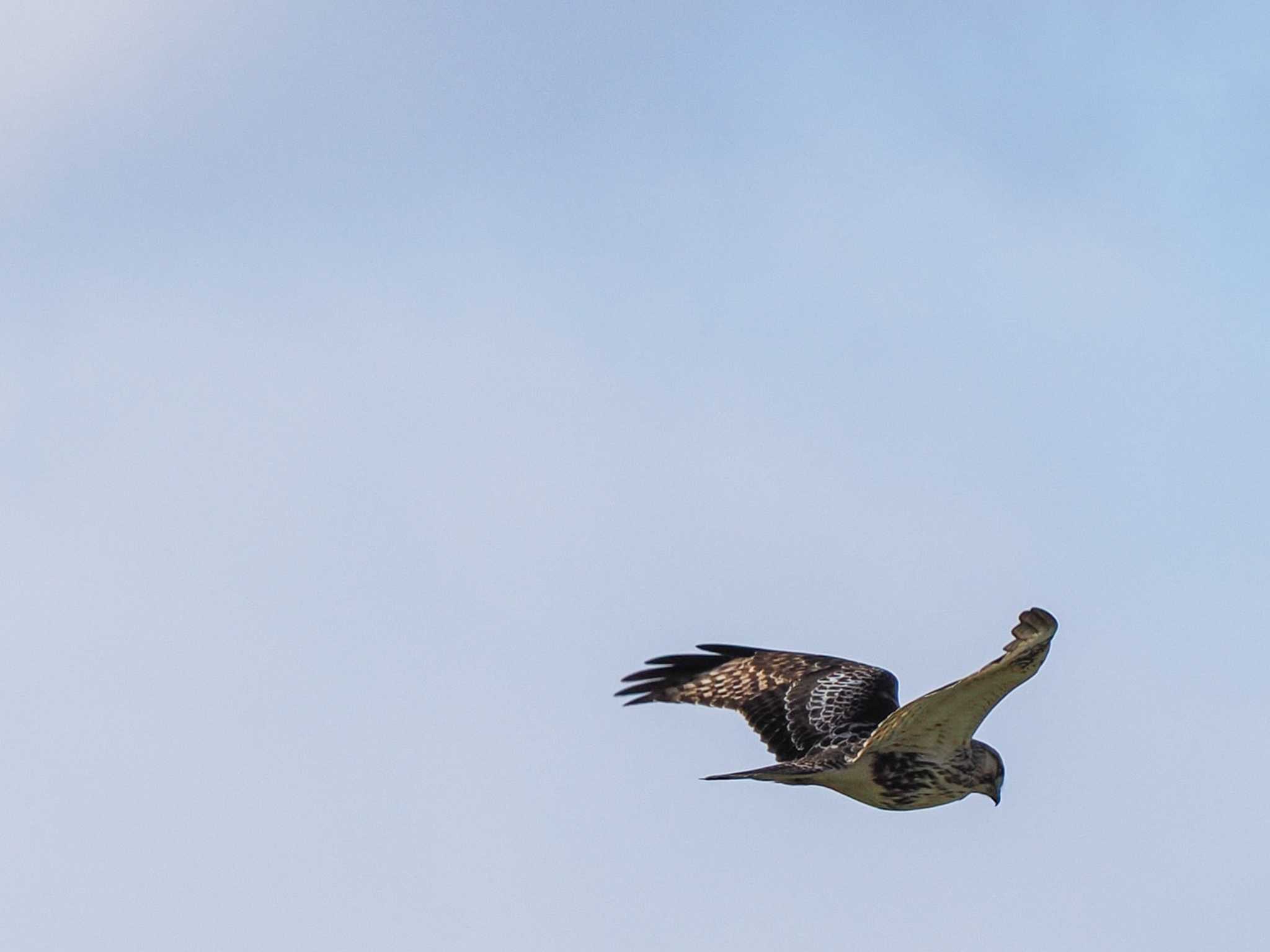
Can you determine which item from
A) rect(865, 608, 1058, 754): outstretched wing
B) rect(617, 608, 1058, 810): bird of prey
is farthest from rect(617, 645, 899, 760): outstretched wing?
rect(865, 608, 1058, 754): outstretched wing

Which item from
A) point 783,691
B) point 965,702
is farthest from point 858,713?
point 965,702

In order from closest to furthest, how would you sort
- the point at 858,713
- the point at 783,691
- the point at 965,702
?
the point at 965,702
the point at 858,713
the point at 783,691

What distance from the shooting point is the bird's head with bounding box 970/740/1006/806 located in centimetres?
2350

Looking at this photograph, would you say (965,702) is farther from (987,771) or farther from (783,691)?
(783,691)

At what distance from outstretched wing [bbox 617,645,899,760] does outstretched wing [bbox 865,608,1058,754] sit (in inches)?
63.2

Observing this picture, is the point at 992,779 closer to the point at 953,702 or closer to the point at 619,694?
the point at 953,702

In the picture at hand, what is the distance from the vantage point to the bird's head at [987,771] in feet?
77.1

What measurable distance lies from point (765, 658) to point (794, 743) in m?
2.26

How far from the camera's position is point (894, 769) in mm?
23047

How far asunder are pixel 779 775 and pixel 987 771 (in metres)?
2.81

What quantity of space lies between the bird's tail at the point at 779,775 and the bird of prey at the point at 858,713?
0.02 meters

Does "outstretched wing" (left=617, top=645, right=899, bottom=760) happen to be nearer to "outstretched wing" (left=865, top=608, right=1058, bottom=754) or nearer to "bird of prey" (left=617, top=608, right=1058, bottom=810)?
"bird of prey" (left=617, top=608, right=1058, bottom=810)

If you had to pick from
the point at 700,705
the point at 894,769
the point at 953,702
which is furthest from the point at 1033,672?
the point at 700,705

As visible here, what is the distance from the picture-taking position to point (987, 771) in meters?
23.6
